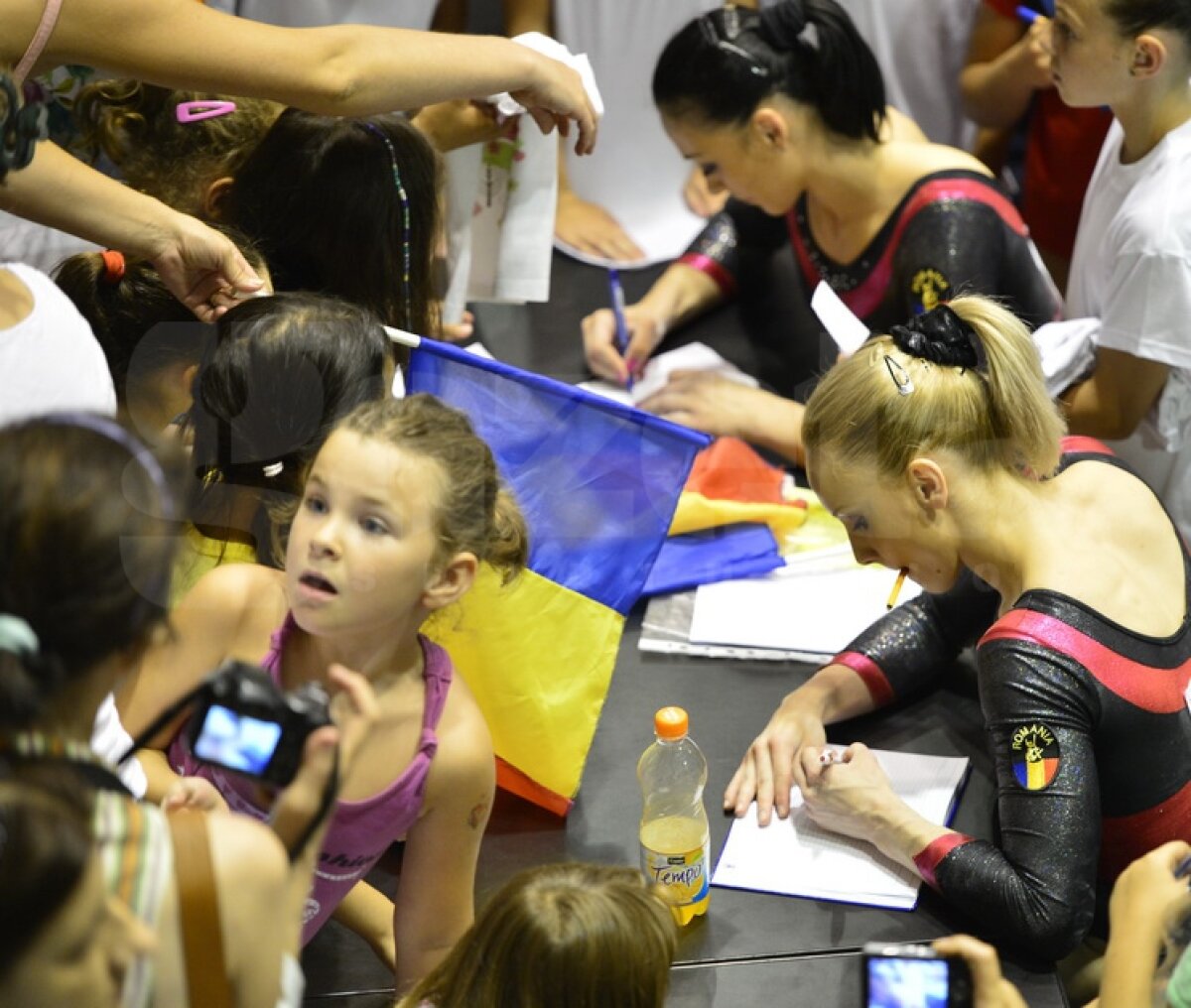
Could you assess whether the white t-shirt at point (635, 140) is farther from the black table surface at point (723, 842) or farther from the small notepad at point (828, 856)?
the small notepad at point (828, 856)

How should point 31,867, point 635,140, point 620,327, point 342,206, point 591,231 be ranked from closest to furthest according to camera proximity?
1. point 31,867
2. point 342,206
3. point 620,327
4. point 591,231
5. point 635,140

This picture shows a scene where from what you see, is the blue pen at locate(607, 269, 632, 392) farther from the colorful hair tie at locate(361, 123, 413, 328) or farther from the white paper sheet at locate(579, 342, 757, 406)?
the colorful hair tie at locate(361, 123, 413, 328)

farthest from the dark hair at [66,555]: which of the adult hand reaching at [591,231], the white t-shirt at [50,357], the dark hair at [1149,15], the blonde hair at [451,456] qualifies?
the adult hand reaching at [591,231]

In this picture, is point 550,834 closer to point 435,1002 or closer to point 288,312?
point 435,1002

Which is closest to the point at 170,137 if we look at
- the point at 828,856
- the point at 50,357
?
the point at 50,357

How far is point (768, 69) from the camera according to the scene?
2383 millimetres

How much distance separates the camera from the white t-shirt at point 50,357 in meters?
1.33

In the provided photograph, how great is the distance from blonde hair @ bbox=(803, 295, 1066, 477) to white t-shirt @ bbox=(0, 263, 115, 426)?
78cm

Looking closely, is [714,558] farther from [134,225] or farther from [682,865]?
[134,225]

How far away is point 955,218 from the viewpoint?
2.34m

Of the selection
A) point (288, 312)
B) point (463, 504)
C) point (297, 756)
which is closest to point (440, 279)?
point (288, 312)

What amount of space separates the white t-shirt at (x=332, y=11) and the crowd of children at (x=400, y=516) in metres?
Result: 0.70

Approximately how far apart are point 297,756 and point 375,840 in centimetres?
56

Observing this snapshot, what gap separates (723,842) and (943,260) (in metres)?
1.11
